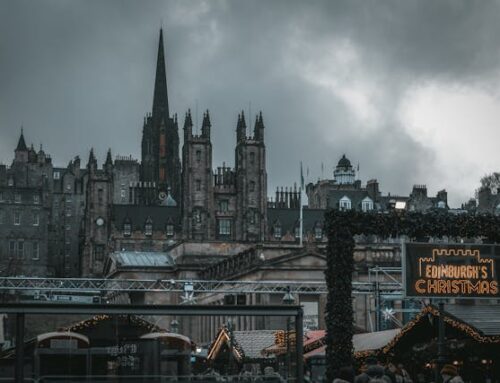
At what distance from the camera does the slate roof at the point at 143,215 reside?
469ft

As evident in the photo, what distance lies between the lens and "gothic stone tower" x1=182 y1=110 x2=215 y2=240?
131875 millimetres

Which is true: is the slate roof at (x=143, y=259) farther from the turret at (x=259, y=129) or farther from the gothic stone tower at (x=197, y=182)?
the turret at (x=259, y=129)

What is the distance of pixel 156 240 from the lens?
140 meters

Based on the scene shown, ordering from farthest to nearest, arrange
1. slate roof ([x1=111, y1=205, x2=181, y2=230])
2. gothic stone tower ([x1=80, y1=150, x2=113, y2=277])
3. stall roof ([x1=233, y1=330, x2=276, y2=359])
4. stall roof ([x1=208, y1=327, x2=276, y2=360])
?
gothic stone tower ([x1=80, y1=150, x2=113, y2=277]), slate roof ([x1=111, y1=205, x2=181, y2=230]), stall roof ([x1=233, y1=330, x2=276, y2=359]), stall roof ([x1=208, y1=327, x2=276, y2=360])

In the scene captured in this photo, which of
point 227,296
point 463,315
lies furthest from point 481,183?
point 463,315

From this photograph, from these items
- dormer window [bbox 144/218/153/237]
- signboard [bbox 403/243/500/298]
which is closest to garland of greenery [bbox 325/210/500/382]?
signboard [bbox 403/243/500/298]

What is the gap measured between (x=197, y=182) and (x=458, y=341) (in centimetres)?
10121

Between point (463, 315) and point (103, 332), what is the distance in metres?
14.9

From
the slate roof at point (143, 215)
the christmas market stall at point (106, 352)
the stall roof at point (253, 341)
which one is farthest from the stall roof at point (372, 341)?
the slate roof at point (143, 215)

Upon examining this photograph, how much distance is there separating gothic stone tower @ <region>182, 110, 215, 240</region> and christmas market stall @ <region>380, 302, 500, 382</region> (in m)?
96.3

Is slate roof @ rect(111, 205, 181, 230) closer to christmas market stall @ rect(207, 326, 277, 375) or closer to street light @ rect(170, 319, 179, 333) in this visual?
christmas market stall @ rect(207, 326, 277, 375)

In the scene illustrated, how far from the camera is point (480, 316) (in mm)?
31875

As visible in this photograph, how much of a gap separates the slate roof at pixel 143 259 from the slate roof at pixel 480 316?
2910 inches

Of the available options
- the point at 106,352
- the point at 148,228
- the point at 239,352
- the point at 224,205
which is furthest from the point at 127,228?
the point at 106,352
